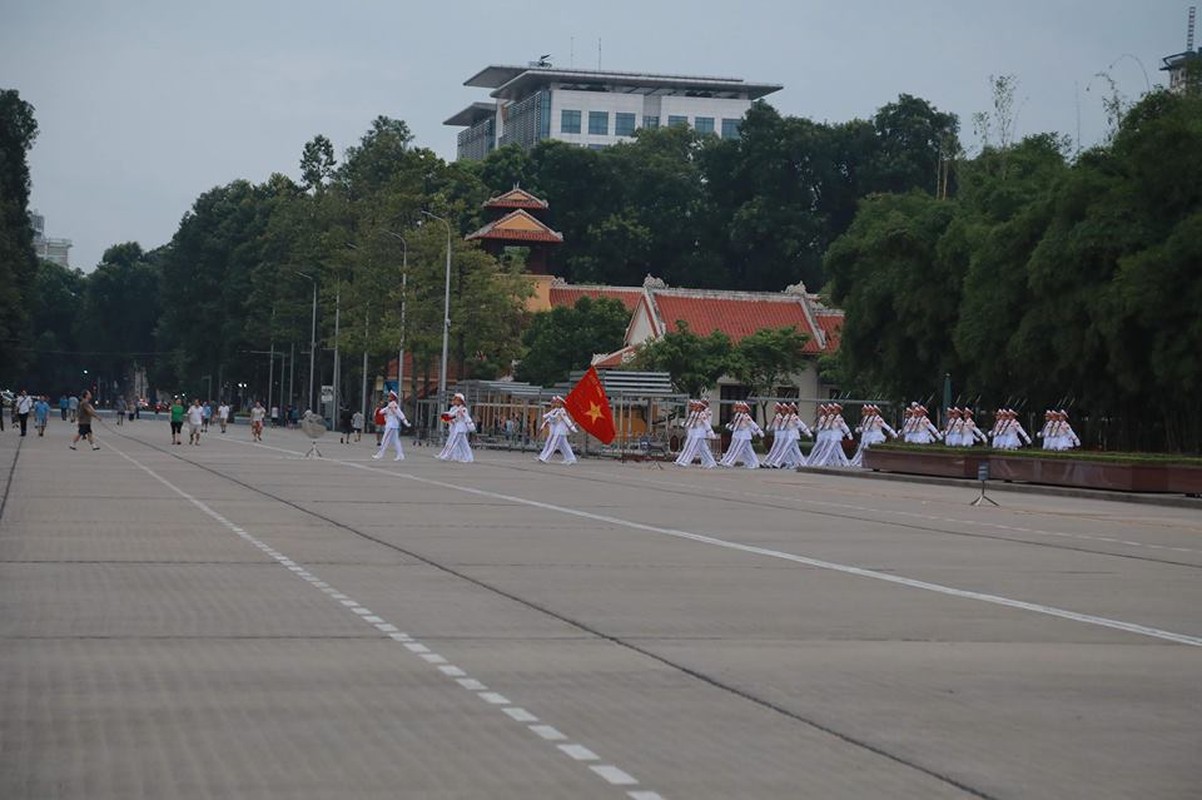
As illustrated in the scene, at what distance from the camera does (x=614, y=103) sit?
17638 cm

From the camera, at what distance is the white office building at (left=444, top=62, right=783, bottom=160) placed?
17462 cm

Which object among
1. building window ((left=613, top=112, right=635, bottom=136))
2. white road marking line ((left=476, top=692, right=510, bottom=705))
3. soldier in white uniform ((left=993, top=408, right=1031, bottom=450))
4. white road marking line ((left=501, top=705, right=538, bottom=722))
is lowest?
white road marking line ((left=476, top=692, right=510, bottom=705))

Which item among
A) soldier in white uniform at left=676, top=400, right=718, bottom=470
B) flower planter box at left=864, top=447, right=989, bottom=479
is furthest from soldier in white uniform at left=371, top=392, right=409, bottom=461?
flower planter box at left=864, top=447, right=989, bottom=479

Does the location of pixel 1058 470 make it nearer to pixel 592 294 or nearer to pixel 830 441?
pixel 830 441

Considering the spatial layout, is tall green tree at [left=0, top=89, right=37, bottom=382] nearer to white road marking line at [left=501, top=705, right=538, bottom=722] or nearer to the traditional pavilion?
the traditional pavilion

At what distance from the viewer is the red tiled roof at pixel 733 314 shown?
99.8 m

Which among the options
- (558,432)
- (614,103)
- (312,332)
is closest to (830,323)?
(312,332)

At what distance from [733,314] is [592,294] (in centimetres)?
1077

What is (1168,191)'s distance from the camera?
171 feet

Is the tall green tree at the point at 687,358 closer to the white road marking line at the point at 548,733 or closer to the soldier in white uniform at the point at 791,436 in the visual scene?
the soldier in white uniform at the point at 791,436

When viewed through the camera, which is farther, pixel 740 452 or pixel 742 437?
pixel 740 452

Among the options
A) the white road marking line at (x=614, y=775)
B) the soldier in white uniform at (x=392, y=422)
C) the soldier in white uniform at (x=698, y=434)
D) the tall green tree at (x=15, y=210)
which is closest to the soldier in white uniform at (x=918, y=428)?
the soldier in white uniform at (x=698, y=434)

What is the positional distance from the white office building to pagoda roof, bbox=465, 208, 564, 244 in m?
62.2

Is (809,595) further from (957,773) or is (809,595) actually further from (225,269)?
(225,269)
